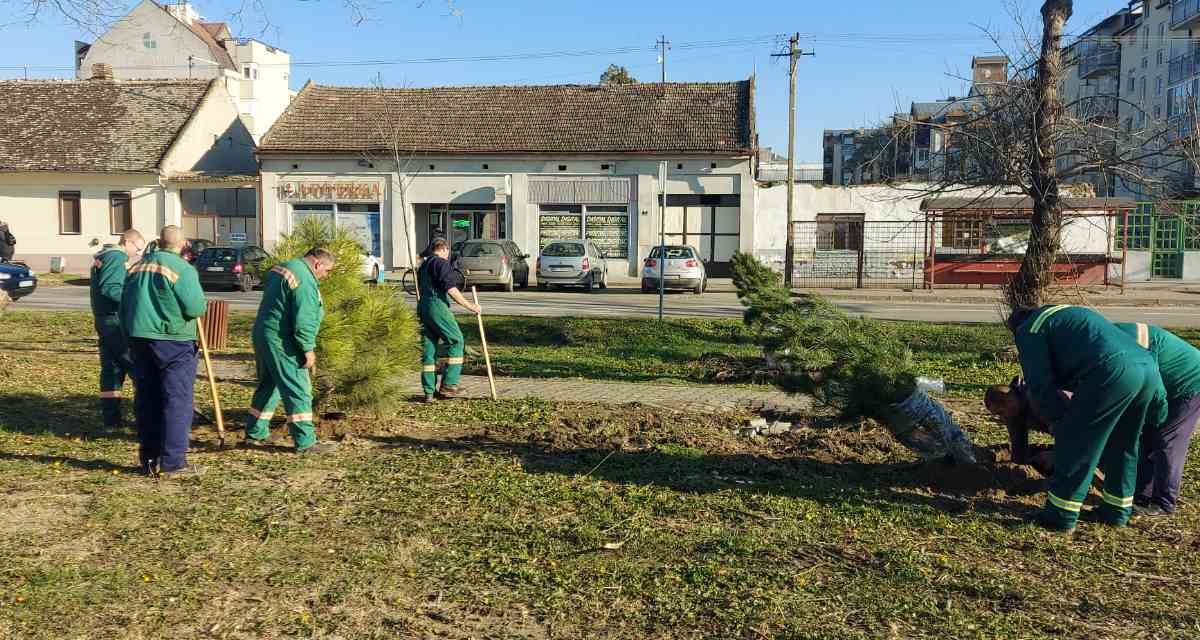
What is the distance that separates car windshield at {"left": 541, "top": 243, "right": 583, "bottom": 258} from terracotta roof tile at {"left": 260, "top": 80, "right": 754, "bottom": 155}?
7.11 m

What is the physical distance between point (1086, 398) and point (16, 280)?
21.0 metres

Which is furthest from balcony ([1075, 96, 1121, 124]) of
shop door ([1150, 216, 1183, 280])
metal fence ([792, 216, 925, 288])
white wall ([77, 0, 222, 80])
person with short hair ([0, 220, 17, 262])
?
white wall ([77, 0, 222, 80])

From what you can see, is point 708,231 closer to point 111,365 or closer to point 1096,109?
point 1096,109

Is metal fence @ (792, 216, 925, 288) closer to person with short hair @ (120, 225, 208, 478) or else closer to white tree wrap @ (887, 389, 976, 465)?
white tree wrap @ (887, 389, 976, 465)

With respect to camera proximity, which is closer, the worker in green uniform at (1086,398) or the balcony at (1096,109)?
the worker in green uniform at (1086,398)

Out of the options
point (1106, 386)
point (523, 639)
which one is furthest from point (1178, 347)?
point (523, 639)

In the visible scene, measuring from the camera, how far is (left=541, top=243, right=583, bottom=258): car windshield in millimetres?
28094

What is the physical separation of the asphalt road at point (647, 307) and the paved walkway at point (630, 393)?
22.3ft

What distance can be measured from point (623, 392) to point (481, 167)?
26.0 meters

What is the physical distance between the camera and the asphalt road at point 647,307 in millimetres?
19625

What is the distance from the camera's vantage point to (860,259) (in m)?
29.3

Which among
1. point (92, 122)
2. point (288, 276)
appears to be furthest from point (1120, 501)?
point (92, 122)

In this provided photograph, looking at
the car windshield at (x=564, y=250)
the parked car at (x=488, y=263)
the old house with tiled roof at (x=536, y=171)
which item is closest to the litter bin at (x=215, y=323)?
the parked car at (x=488, y=263)

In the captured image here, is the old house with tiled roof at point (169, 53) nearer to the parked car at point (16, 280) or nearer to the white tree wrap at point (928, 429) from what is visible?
the parked car at point (16, 280)
